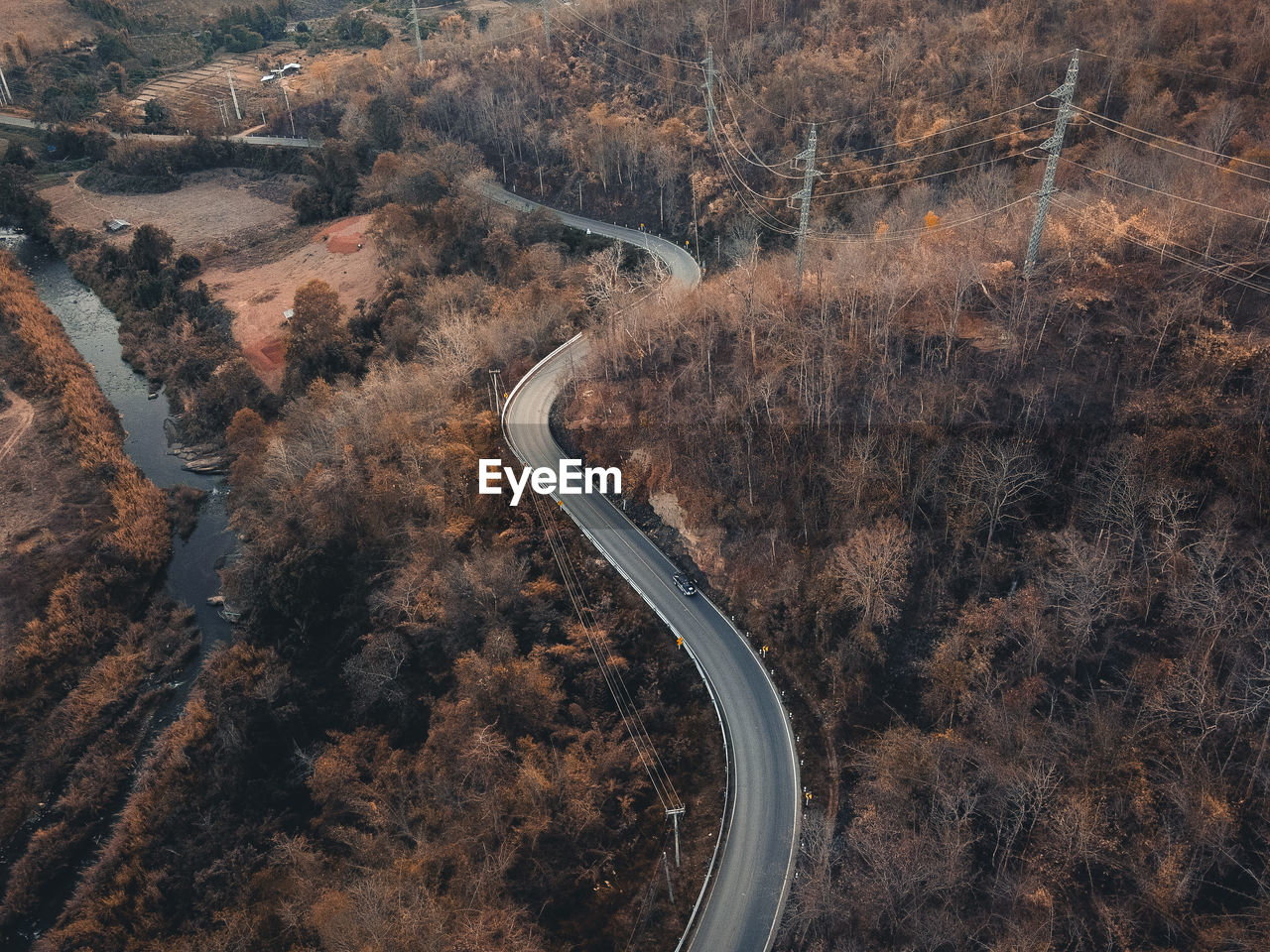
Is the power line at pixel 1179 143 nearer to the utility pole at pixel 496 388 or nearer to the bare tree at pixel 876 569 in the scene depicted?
the bare tree at pixel 876 569

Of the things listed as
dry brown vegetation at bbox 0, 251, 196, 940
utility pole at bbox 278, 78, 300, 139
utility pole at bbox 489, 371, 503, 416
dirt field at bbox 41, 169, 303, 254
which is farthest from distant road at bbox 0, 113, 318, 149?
utility pole at bbox 489, 371, 503, 416

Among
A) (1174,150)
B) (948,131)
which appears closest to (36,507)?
(948,131)

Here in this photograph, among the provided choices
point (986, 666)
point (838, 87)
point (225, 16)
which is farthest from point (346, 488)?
point (225, 16)

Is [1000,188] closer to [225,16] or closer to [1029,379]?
[1029,379]

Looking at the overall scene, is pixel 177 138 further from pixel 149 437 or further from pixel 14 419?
pixel 149 437

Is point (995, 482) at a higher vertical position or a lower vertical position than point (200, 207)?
higher
